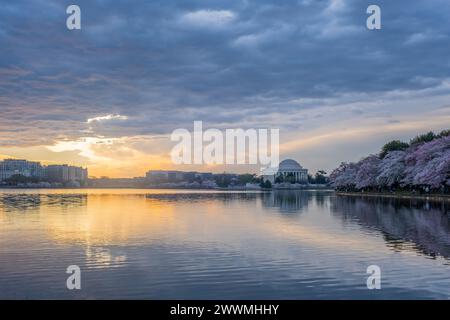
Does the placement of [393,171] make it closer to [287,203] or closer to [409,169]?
[409,169]

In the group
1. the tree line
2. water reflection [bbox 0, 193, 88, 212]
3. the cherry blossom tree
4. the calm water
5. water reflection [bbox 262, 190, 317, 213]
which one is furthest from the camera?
the cherry blossom tree

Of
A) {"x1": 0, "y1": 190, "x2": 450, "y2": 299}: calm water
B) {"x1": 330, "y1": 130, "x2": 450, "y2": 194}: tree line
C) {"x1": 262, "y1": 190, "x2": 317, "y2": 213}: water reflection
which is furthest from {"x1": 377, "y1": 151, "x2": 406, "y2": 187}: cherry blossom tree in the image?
{"x1": 0, "y1": 190, "x2": 450, "y2": 299}: calm water

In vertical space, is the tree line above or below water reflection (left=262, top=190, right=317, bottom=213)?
above

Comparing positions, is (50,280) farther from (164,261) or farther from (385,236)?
(385,236)

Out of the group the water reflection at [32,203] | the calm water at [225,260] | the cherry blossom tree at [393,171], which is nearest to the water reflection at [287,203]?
the cherry blossom tree at [393,171]

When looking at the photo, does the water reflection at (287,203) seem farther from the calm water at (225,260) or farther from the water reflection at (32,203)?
the water reflection at (32,203)

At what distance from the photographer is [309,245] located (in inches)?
952

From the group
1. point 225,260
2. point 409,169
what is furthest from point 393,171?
point 225,260

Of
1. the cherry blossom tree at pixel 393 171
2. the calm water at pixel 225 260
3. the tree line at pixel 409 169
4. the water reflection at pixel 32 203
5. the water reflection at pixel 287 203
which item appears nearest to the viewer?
the calm water at pixel 225 260

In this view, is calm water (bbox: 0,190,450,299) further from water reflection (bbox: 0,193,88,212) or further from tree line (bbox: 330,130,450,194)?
tree line (bbox: 330,130,450,194)

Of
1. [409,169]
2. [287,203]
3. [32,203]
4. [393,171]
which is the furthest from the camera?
[393,171]

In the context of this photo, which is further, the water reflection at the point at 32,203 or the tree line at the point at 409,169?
the tree line at the point at 409,169
